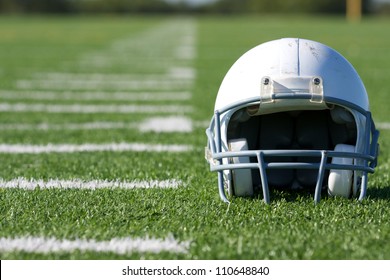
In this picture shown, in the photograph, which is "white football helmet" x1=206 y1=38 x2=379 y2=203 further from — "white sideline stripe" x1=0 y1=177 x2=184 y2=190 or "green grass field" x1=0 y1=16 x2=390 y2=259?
"white sideline stripe" x1=0 y1=177 x2=184 y2=190

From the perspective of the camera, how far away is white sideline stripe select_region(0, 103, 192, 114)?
4539 mm

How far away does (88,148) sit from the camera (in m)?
3.27

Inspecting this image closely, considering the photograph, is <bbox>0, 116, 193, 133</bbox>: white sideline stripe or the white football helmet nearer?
the white football helmet

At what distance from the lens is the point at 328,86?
2076 millimetres

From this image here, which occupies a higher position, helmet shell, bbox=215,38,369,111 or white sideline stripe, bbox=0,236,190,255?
helmet shell, bbox=215,38,369,111

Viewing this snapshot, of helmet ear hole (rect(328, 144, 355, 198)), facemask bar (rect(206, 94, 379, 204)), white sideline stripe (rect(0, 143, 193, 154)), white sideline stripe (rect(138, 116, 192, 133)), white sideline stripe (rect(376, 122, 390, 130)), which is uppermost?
facemask bar (rect(206, 94, 379, 204))

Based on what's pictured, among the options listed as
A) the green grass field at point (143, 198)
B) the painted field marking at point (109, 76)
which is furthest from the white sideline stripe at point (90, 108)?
the painted field marking at point (109, 76)

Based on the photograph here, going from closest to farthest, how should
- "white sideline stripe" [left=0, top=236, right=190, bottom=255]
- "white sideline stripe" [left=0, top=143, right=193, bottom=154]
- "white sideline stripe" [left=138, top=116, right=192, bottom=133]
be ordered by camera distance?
1. "white sideline stripe" [left=0, top=236, right=190, bottom=255]
2. "white sideline stripe" [left=0, top=143, right=193, bottom=154]
3. "white sideline stripe" [left=138, top=116, right=192, bottom=133]

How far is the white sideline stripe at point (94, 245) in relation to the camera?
5.65 feet

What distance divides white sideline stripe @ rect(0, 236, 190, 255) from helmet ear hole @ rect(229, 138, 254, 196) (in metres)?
0.44

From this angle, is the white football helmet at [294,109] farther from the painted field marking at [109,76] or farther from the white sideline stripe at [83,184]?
the painted field marking at [109,76]

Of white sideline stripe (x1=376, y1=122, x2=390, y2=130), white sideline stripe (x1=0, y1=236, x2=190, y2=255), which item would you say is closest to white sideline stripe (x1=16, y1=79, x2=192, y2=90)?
white sideline stripe (x1=376, y1=122, x2=390, y2=130)

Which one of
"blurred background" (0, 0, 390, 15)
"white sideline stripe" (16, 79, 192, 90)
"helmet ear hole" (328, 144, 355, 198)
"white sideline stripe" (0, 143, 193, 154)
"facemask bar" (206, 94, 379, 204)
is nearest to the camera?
"facemask bar" (206, 94, 379, 204)
